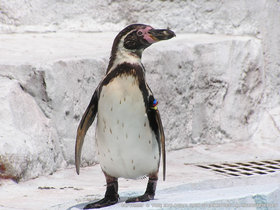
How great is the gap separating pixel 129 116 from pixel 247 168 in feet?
8.71

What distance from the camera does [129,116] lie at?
9.25 feet

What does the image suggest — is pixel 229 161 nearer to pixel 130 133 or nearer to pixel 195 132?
pixel 195 132

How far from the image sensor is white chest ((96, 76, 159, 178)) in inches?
111

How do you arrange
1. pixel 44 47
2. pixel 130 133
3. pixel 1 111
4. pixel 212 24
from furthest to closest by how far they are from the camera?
1. pixel 212 24
2. pixel 44 47
3. pixel 1 111
4. pixel 130 133

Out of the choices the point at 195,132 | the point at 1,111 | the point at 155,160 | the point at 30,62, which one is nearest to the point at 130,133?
the point at 155,160

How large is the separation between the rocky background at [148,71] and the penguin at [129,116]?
3.81 feet

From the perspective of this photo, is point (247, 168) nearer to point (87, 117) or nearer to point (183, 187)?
point (183, 187)

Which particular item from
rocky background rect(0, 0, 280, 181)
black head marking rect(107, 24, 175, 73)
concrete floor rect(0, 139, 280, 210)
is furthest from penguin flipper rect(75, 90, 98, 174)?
rocky background rect(0, 0, 280, 181)

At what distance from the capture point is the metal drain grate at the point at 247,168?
5045mm

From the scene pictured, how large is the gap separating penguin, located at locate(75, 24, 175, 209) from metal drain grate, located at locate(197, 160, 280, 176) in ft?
7.22

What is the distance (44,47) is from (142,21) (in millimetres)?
1456

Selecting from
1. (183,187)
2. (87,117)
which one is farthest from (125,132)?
(183,187)

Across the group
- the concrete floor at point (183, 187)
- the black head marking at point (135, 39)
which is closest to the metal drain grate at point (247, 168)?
the concrete floor at point (183, 187)

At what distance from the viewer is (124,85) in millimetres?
2809
